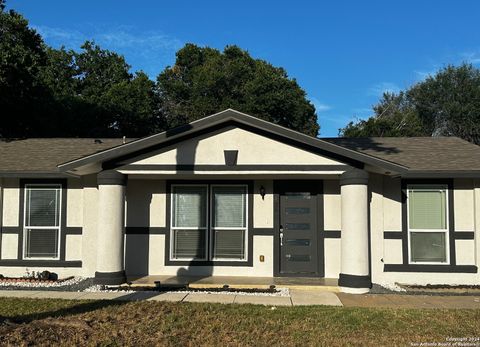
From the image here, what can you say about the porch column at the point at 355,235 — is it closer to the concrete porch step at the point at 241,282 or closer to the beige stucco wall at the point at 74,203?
the concrete porch step at the point at 241,282

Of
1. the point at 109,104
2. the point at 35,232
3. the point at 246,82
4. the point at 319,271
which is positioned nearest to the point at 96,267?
the point at 35,232

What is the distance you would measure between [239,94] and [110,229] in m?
30.9

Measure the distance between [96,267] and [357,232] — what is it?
19.9ft

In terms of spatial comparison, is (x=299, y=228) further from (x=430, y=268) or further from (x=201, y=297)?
(x=201, y=297)

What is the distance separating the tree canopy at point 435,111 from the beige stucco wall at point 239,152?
2993 centimetres

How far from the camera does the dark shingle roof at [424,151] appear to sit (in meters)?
10.9

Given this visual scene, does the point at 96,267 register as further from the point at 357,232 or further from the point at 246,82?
the point at 246,82

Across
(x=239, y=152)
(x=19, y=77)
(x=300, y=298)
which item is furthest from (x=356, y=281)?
(x=19, y=77)

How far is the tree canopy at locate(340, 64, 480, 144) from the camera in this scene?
41094mm

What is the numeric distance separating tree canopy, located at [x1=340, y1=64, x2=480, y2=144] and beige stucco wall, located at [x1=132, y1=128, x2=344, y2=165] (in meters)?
29.9

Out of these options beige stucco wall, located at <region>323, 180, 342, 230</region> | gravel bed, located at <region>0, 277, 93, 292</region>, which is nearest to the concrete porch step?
gravel bed, located at <region>0, 277, 93, 292</region>

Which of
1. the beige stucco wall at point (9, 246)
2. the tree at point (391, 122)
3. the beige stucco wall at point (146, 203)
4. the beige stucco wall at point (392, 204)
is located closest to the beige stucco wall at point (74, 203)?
the beige stucco wall at point (146, 203)

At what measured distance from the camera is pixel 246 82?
40.2 metres

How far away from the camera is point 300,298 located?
9141 millimetres
